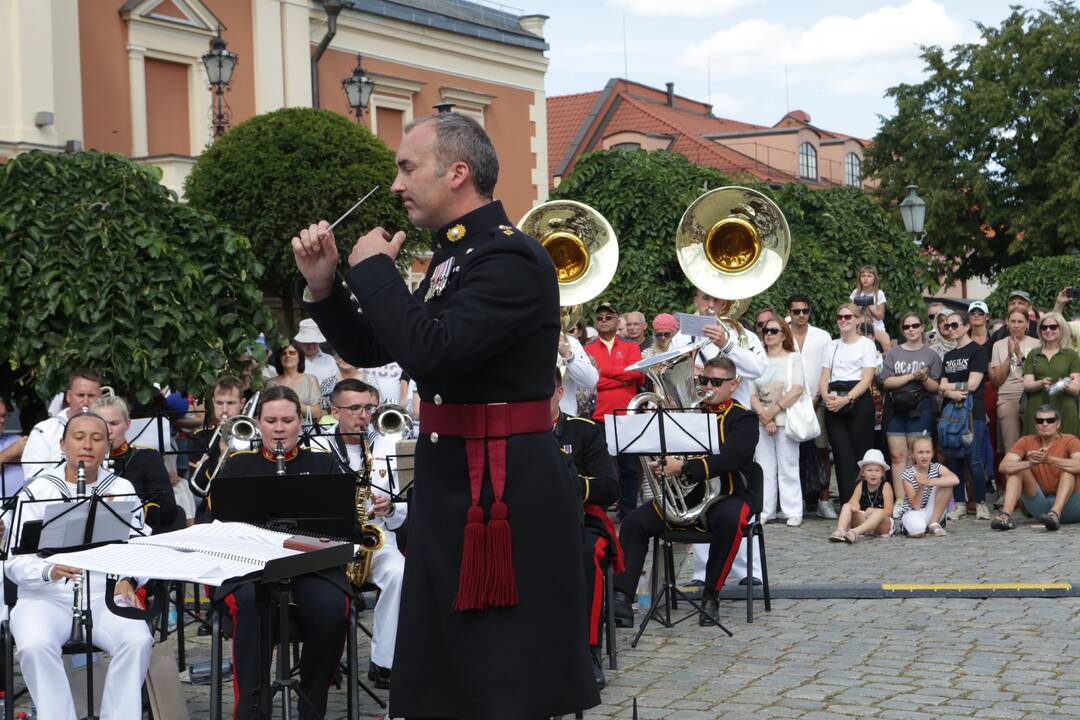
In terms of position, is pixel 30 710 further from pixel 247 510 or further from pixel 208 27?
pixel 208 27

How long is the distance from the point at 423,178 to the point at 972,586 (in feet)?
19.4

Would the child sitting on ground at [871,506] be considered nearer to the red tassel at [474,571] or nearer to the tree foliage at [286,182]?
the red tassel at [474,571]

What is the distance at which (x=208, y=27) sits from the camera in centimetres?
2370

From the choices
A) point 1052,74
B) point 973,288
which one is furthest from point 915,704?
point 973,288

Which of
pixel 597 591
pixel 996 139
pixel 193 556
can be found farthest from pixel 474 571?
pixel 996 139

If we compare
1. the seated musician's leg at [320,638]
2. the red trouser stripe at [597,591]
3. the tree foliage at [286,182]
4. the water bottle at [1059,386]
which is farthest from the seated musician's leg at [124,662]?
the tree foliage at [286,182]

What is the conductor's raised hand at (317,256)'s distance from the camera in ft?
10.8

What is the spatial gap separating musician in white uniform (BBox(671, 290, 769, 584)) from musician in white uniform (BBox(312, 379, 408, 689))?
7.39 ft

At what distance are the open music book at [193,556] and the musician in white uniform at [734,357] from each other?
4344mm

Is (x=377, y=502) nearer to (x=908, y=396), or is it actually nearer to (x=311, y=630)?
(x=311, y=630)

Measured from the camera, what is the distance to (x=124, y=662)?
5383mm

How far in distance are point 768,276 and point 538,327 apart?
20.9ft

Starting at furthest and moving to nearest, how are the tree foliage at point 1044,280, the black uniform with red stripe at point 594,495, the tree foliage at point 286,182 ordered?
1. the tree foliage at point 1044,280
2. the tree foliage at point 286,182
3. the black uniform with red stripe at point 594,495

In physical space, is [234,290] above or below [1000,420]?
above
